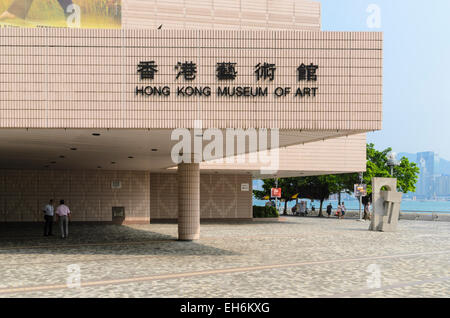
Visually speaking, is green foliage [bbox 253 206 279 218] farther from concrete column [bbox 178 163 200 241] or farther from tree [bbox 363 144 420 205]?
concrete column [bbox 178 163 200 241]

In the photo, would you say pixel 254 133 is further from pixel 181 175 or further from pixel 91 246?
pixel 91 246

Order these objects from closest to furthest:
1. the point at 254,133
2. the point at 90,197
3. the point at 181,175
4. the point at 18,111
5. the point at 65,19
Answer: the point at 18,111, the point at 254,133, the point at 181,175, the point at 90,197, the point at 65,19

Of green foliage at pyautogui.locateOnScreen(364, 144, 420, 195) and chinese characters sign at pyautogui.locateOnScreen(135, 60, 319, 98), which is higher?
chinese characters sign at pyautogui.locateOnScreen(135, 60, 319, 98)

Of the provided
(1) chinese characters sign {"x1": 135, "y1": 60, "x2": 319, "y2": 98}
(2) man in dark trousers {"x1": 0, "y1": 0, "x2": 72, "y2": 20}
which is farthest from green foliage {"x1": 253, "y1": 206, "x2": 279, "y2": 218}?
(2) man in dark trousers {"x1": 0, "y1": 0, "x2": 72, "y2": 20}

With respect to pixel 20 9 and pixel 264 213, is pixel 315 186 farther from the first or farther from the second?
pixel 20 9

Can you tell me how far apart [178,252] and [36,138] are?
6.66 metres

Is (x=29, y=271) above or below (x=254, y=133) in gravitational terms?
below

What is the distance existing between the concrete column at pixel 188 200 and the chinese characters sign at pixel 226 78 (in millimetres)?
6489

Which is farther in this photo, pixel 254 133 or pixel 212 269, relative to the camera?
pixel 254 133

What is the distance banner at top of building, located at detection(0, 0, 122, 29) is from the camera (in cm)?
5762

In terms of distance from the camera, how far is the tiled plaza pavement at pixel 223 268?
35.4ft

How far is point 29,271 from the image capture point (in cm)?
1336

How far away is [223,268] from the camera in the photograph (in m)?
14.1
